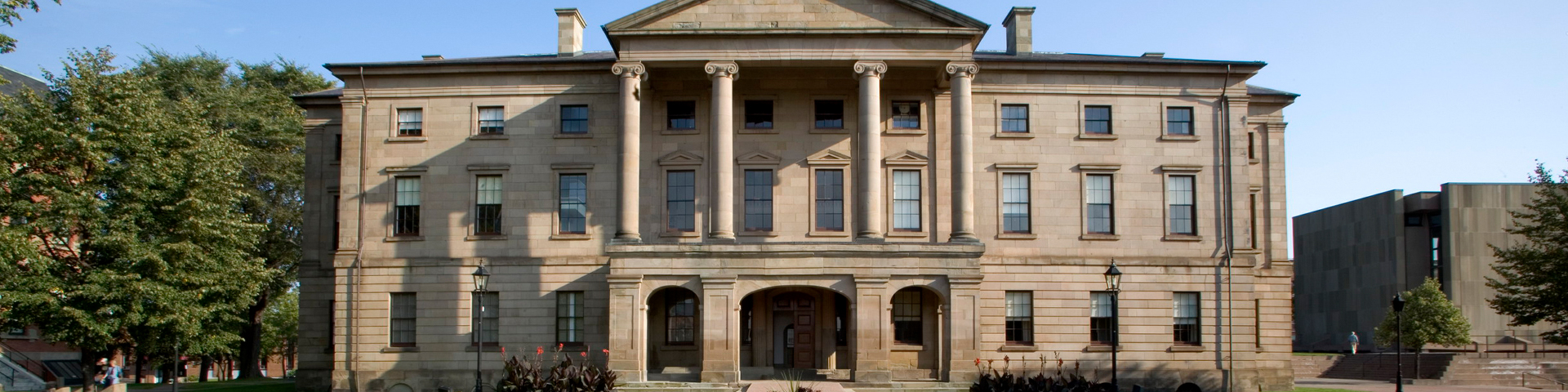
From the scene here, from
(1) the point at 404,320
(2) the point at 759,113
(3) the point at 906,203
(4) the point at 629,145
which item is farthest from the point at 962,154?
(1) the point at 404,320

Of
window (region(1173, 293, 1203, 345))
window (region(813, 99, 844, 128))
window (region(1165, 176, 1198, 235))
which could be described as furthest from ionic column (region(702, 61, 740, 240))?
window (region(1173, 293, 1203, 345))

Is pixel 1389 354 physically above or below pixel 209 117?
below

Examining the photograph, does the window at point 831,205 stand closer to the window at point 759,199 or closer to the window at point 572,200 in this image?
the window at point 759,199

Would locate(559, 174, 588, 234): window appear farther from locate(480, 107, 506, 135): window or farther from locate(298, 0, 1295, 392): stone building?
locate(480, 107, 506, 135): window

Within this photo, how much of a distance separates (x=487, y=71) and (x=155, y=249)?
10524 mm

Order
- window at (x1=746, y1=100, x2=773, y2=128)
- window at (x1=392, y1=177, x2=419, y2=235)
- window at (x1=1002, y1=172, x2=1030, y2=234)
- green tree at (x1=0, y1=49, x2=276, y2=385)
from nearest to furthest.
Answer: green tree at (x1=0, y1=49, x2=276, y2=385), window at (x1=1002, y1=172, x2=1030, y2=234), window at (x1=746, y1=100, x2=773, y2=128), window at (x1=392, y1=177, x2=419, y2=235)

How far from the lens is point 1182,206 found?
37.6 m

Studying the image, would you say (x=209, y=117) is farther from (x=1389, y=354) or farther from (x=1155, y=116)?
(x=1389, y=354)

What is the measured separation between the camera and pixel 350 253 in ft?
123

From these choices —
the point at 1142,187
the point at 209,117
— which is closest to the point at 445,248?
the point at 209,117

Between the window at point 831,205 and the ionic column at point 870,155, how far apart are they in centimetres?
182

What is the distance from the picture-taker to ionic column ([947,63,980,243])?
34.4m

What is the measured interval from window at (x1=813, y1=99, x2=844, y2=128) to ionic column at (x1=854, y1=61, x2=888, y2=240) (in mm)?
2370

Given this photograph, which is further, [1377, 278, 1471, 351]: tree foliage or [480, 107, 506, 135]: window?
[1377, 278, 1471, 351]: tree foliage
